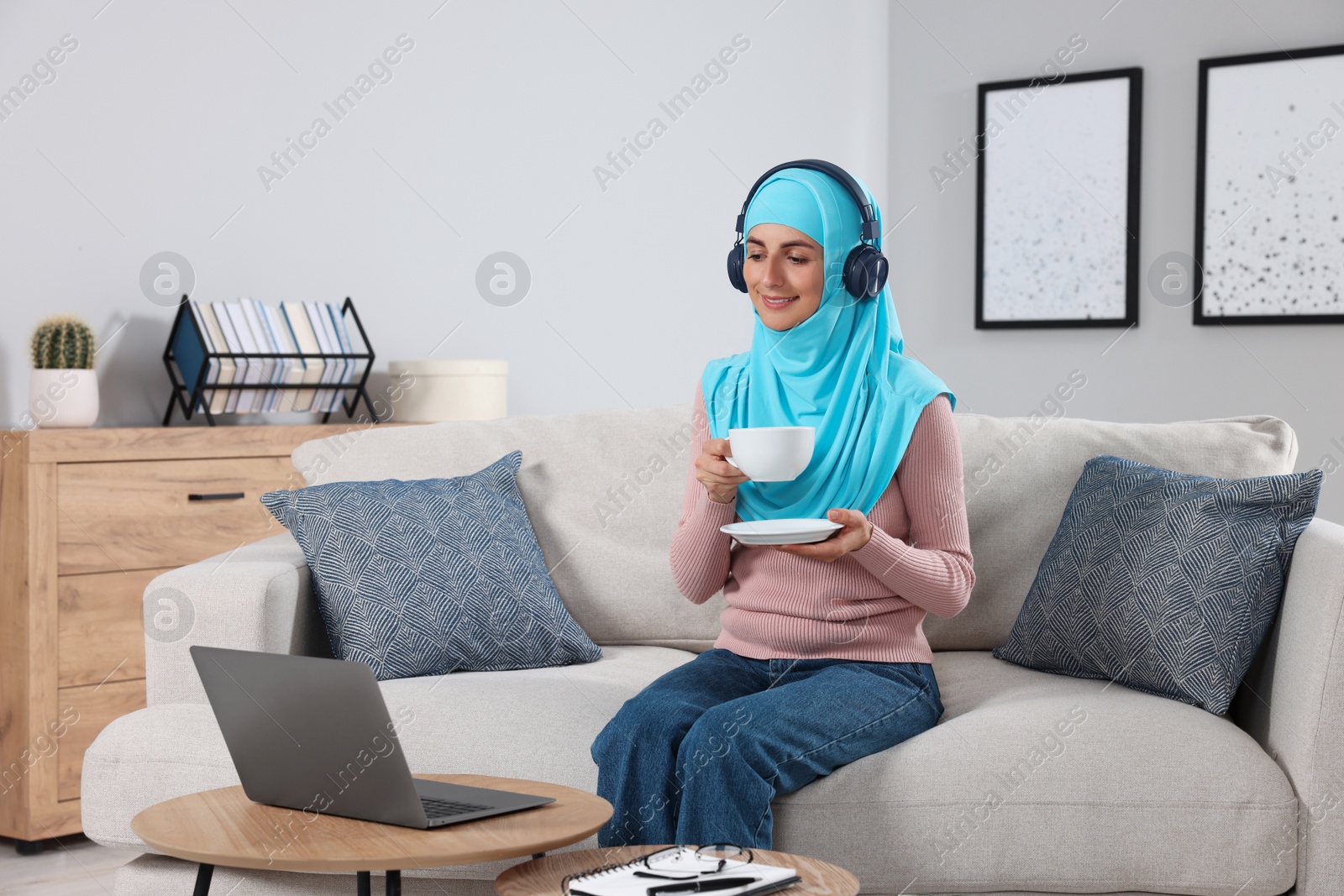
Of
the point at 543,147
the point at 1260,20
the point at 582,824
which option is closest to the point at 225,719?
the point at 582,824

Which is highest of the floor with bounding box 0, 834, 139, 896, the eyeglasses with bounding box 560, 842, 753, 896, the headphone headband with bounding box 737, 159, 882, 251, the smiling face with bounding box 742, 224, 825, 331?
the headphone headband with bounding box 737, 159, 882, 251

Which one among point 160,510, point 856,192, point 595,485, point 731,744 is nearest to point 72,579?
point 160,510

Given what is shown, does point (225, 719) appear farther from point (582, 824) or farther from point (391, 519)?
point (391, 519)

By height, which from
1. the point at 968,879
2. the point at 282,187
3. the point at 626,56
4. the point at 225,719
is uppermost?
the point at 626,56

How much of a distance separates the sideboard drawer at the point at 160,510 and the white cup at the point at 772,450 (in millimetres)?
1696

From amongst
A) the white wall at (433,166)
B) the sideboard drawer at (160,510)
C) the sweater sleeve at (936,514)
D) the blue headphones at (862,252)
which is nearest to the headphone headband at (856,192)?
the blue headphones at (862,252)

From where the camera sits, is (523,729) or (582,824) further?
(523,729)

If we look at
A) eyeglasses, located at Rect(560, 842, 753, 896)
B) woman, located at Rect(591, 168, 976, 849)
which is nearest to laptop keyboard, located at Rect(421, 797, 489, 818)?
eyeglasses, located at Rect(560, 842, 753, 896)

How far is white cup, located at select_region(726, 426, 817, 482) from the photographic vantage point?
1.52 m

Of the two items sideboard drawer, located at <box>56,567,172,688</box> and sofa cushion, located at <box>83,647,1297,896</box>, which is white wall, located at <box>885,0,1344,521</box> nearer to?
sofa cushion, located at <box>83,647,1297,896</box>

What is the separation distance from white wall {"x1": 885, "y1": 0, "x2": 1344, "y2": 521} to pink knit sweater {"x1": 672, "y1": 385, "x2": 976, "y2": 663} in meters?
2.91

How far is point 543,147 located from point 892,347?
2327 mm

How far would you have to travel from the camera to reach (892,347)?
6.14 ft

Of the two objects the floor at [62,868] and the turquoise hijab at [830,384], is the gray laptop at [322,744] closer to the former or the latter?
the turquoise hijab at [830,384]
